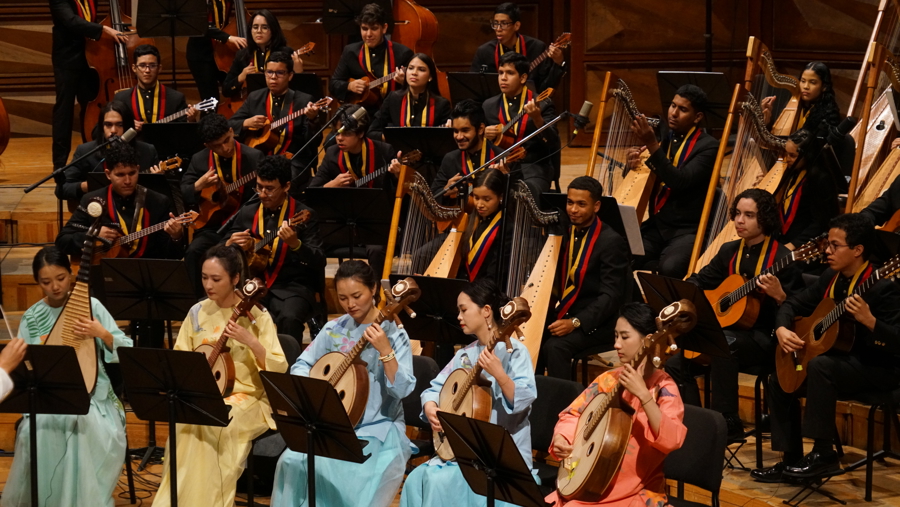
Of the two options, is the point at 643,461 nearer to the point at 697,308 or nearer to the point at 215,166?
the point at 697,308

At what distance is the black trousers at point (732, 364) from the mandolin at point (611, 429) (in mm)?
1487

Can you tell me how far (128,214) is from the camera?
658cm

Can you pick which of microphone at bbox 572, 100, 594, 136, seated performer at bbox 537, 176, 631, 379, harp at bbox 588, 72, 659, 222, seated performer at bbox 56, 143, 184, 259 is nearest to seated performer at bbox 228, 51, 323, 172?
seated performer at bbox 56, 143, 184, 259

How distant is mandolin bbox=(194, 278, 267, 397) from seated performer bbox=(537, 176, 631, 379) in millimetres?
1609

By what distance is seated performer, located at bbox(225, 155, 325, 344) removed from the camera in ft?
20.6

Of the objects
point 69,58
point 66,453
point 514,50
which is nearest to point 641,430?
point 66,453

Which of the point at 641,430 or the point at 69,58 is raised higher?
the point at 69,58

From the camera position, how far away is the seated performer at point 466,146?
696 centimetres

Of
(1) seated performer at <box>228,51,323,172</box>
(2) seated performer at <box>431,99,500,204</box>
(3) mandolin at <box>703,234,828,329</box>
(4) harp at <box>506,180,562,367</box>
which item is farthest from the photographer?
(1) seated performer at <box>228,51,323,172</box>

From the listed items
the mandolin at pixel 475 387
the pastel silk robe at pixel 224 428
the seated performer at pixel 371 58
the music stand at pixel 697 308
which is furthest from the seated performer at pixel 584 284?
the seated performer at pixel 371 58

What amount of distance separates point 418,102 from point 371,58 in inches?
33.2

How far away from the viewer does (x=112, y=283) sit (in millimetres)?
5566

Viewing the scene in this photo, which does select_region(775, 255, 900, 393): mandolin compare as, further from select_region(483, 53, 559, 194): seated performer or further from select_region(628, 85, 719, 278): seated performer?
select_region(483, 53, 559, 194): seated performer

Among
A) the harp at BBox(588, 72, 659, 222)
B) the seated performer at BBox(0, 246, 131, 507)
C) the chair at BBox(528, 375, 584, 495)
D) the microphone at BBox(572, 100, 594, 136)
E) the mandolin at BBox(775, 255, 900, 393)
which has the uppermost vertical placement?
the microphone at BBox(572, 100, 594, 136)
